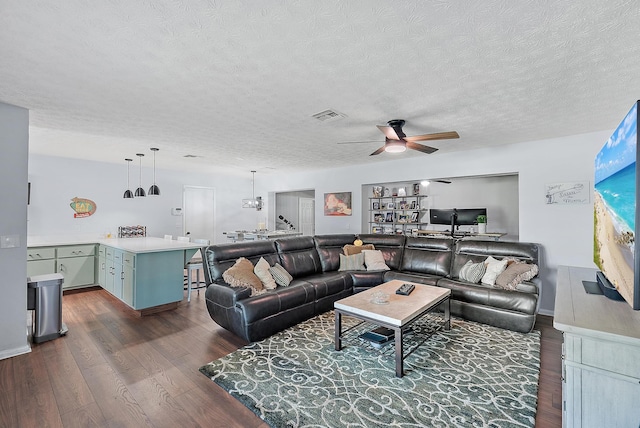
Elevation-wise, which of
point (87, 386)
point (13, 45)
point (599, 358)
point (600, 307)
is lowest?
point (87, 386)

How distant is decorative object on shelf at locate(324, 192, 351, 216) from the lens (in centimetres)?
657

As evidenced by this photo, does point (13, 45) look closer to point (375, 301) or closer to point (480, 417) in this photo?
point (375, 301)

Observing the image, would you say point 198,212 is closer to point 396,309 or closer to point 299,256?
point 299,256

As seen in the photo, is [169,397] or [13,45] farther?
[169,397]

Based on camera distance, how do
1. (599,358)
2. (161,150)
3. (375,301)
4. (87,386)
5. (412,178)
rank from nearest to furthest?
(599,358), (87,386), (375,301), (161,150), (412,178)

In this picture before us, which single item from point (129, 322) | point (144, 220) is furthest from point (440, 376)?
point (144, 220)

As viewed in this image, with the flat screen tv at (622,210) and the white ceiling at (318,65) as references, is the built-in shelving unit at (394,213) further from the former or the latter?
the flat screen tv at (622,210)

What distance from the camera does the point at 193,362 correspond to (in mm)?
2670

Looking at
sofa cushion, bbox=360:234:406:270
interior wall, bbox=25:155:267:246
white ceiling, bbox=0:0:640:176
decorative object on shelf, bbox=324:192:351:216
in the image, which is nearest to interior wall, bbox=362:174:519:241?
decorative object on shelf, bbox=324:192:351:216

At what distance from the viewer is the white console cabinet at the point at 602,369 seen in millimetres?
1216

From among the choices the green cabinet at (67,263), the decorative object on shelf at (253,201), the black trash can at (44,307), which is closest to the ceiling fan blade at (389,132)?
the black trash can at (44,307)

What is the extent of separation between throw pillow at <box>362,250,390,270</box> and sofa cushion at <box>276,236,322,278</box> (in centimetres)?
78

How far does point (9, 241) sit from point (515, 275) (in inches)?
216

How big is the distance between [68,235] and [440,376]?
22.1 ft
